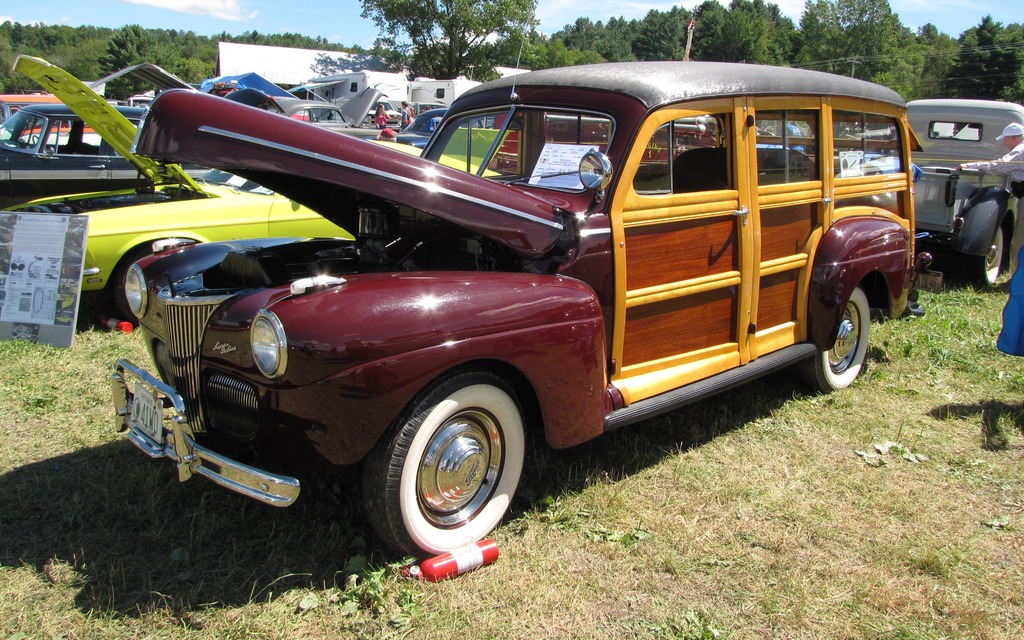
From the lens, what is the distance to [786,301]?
408 centimetres

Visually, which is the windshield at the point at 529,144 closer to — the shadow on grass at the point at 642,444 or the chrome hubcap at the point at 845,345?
the shadow on grass at the point at 642,444

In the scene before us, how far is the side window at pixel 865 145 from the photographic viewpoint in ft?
14.0

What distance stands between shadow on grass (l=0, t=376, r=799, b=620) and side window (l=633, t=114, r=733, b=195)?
1.32 meters

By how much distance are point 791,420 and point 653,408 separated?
1368 millimetres

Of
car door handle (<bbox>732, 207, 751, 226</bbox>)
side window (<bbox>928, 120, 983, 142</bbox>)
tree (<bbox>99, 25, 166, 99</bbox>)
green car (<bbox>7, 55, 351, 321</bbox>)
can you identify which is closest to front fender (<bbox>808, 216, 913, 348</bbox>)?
car door handle (<bbox>732, 207, 751, 226</bbox>)

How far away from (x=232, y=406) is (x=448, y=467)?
2.63ft

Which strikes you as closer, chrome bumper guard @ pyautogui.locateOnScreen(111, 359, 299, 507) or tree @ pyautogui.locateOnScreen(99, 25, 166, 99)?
chrome bumper guard @ pyautogui.locateOnScreen(111, 359, 299, 507)

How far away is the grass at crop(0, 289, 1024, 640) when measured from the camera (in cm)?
249

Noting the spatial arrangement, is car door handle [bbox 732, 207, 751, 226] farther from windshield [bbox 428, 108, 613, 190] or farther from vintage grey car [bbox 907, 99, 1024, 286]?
vintage grey car [bbox 907, 99, 1024, 286]

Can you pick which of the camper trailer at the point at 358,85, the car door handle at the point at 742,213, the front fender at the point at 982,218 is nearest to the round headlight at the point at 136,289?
the car door handle at the point at 742,213

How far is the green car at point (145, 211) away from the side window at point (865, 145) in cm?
337

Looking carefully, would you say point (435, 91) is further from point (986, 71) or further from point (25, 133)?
point (986, 71)

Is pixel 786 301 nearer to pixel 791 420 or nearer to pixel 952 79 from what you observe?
pixel 791 420

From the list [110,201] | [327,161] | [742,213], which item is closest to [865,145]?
[742,213]
